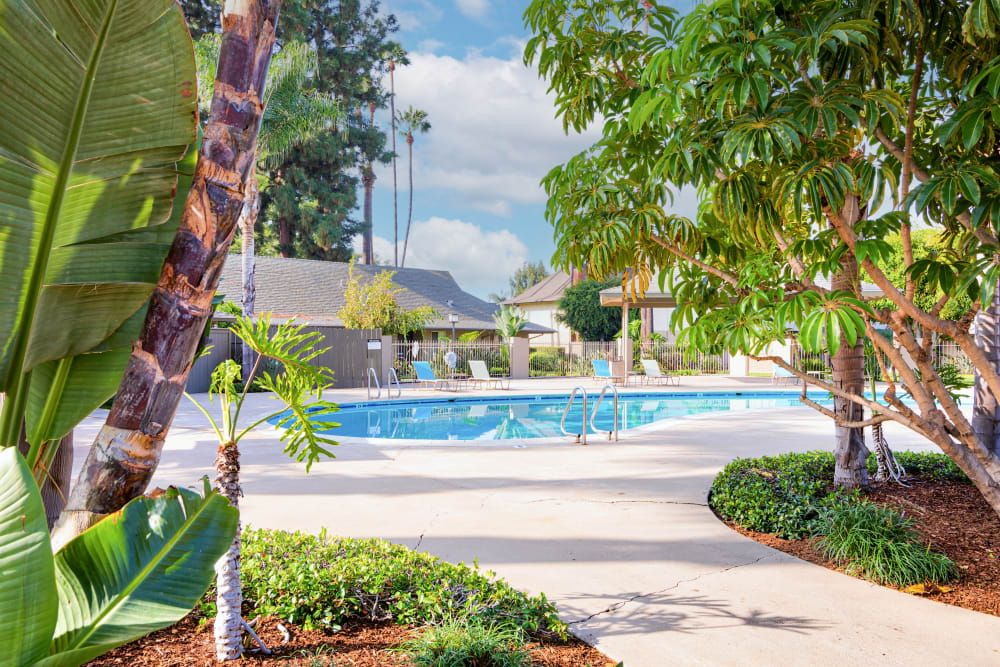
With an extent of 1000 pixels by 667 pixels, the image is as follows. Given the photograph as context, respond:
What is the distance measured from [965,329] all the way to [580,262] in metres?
2.25

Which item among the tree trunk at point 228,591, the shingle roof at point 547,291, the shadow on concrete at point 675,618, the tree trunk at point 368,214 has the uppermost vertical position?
the tree trunk at point 368,214

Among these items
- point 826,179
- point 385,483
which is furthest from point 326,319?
point 826,179

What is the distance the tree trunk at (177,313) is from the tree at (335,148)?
33250mm

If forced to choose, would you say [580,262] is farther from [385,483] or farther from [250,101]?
[385,483]

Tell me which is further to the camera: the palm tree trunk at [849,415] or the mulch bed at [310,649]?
the palm tree trunk at [849,415]

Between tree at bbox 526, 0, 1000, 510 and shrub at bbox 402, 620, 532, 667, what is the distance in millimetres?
1850

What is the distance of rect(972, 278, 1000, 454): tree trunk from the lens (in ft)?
14.5

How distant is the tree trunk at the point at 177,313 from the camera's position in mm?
1599

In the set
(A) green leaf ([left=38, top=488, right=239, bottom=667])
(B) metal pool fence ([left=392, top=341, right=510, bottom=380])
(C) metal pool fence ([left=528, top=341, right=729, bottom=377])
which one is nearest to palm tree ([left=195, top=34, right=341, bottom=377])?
(B) metal pool fence ([left=392, top=341, right=510, bottom=380])

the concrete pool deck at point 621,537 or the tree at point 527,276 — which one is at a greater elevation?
the tree at point 527,276

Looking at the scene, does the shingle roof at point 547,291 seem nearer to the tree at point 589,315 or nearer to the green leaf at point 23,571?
the tree at point 589,315

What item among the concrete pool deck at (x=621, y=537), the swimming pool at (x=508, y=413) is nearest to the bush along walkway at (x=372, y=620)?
the concrete pool deck at (x=621, y=537)

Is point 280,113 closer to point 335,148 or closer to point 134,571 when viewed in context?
point 335,148

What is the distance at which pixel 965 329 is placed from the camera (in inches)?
133
